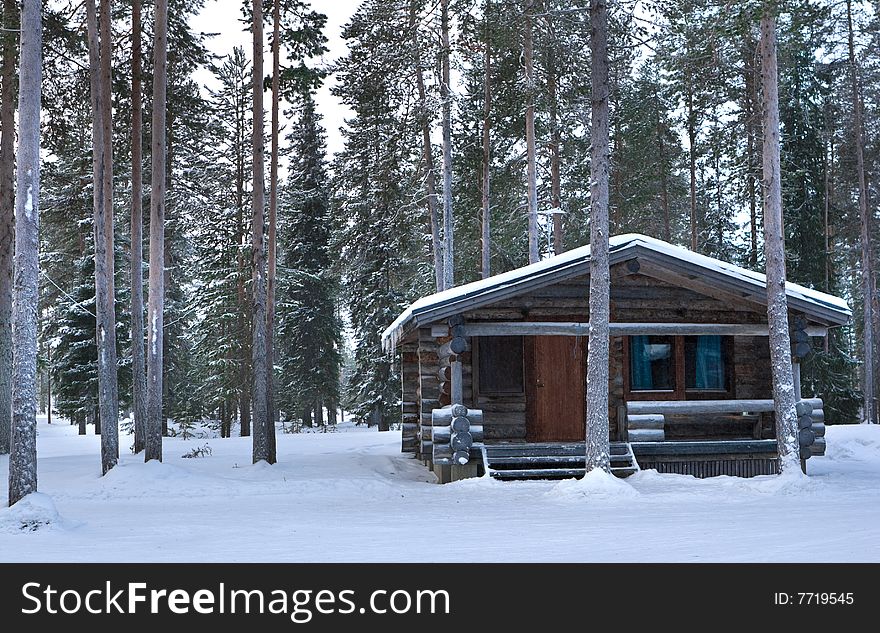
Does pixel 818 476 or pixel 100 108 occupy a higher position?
Result: pixel 100 108

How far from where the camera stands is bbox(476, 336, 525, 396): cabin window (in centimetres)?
1669

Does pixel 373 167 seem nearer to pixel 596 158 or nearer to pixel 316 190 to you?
pixel 316 190

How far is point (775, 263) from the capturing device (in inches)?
565

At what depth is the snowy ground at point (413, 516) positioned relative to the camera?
7.88 m

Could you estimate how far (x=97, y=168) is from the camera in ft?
50.2

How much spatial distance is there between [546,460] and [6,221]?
1312cm

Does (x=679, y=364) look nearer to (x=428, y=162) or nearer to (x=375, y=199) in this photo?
(x=428, y=162)

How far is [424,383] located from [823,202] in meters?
24.1

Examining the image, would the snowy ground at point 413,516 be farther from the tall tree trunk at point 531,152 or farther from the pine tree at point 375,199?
the pine tree at point 375,199

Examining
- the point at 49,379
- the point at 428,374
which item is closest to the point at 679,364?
the point at 428,374

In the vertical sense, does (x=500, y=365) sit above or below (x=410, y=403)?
above

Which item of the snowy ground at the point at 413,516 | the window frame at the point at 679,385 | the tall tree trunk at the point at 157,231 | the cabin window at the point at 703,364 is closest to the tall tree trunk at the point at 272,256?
the snowy ground at the point at 413,516
